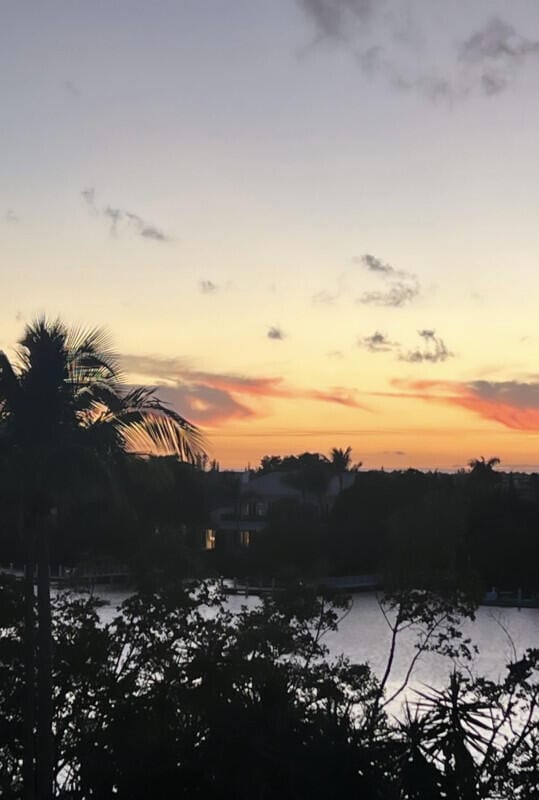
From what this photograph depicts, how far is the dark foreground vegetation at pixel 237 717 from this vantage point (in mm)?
10047

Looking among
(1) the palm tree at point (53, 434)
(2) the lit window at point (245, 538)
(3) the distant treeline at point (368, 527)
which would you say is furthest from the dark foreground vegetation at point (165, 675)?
(2) the lit window at point (245, 538)

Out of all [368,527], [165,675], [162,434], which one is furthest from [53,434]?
[368,527]

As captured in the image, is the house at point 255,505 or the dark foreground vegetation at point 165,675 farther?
the house at point 255,505

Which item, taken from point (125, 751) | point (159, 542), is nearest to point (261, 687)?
point (125, 751)

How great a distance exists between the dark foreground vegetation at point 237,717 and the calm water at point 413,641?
923 centimetres

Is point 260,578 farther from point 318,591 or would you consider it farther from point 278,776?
Answer: point 278,776

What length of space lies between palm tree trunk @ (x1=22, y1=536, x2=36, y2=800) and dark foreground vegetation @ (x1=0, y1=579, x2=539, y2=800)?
581mm

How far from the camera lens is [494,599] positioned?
193 feet

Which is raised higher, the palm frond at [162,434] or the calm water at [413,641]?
the palm frond at [162,434]

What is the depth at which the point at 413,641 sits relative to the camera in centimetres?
3766

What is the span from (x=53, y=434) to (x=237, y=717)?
15.7 feet

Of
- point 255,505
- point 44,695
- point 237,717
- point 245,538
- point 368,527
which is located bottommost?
point 245,538

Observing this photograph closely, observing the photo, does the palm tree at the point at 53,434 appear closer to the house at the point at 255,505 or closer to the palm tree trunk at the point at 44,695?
the palm tree trunk at the point at 44,695

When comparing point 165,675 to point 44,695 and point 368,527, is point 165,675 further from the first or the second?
point 368,527
